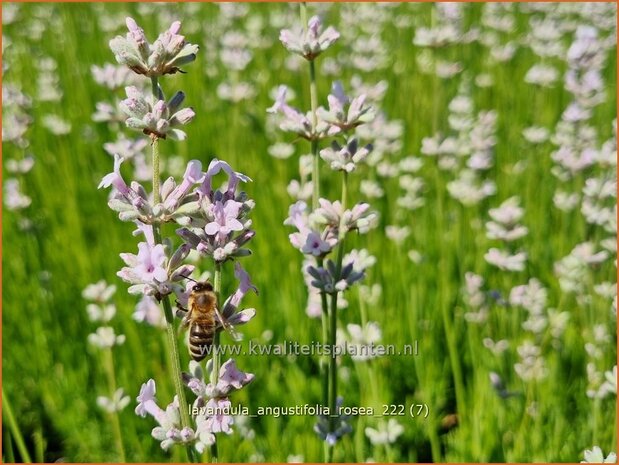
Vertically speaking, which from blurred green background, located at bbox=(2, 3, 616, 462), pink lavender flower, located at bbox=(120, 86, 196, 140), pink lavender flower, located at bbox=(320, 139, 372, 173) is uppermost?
pink lavender flower, located at bbox=(120, 86, 196, 140)

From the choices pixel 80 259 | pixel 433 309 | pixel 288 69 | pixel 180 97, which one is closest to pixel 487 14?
pixel 288 69

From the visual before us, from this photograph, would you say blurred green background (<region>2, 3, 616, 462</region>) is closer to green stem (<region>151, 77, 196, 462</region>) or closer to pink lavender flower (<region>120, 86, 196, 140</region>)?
green stem (<region>151, 77, 196, 462</region>)

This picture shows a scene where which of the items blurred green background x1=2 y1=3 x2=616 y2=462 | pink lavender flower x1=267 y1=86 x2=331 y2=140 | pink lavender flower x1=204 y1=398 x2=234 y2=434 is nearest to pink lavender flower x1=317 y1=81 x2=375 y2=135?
pink lavender flower x1=267 y1=86 x2=331 y2=140

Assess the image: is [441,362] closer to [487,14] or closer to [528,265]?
[528,265]

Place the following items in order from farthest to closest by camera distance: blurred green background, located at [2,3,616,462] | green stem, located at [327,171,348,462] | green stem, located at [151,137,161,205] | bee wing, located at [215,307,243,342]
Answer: blurred green background, located at [2,3,616,462] < green stem, located at [327,171,348,462] < bee wing, located at [215,307,243,342] < green stem, located at [151,137,161,205]

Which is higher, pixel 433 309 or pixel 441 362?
pixel 433 309

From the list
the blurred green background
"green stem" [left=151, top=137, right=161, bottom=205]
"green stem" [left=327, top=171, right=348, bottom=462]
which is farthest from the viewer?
the blurred green background
